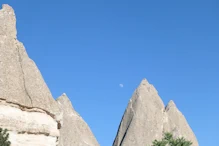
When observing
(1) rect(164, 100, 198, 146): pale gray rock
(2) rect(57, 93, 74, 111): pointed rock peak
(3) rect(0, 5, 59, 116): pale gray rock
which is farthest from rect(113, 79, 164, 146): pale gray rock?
(3) rect(0, 5, 59, 116): pale gray rock

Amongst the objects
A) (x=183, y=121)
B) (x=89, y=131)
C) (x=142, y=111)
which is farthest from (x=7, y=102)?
(x=183, y=121)

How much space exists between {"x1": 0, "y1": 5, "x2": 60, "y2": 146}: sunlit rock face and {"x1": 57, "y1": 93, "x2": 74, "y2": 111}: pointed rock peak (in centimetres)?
1544

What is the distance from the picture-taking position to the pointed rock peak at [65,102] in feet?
149

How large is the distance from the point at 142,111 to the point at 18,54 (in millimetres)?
25106

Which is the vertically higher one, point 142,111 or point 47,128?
point 142,111

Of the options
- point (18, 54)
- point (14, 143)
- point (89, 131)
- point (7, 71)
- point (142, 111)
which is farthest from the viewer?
point (142, 111)

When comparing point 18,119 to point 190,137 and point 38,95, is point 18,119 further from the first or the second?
point 190,137

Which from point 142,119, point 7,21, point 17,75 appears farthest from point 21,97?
point 142,119

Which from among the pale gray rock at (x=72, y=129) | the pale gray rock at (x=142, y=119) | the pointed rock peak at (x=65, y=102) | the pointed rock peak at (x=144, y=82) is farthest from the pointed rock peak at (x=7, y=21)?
the pointed rock peak at (x=144, y=82)

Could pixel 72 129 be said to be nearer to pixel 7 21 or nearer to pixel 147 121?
pixel 147 121

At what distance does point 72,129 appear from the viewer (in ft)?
140

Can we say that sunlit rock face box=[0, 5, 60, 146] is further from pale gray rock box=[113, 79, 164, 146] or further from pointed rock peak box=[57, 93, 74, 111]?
pale gray rock box=[113, 79, 164, 146]

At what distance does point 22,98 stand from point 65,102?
18.3 m

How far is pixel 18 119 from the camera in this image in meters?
26.8
